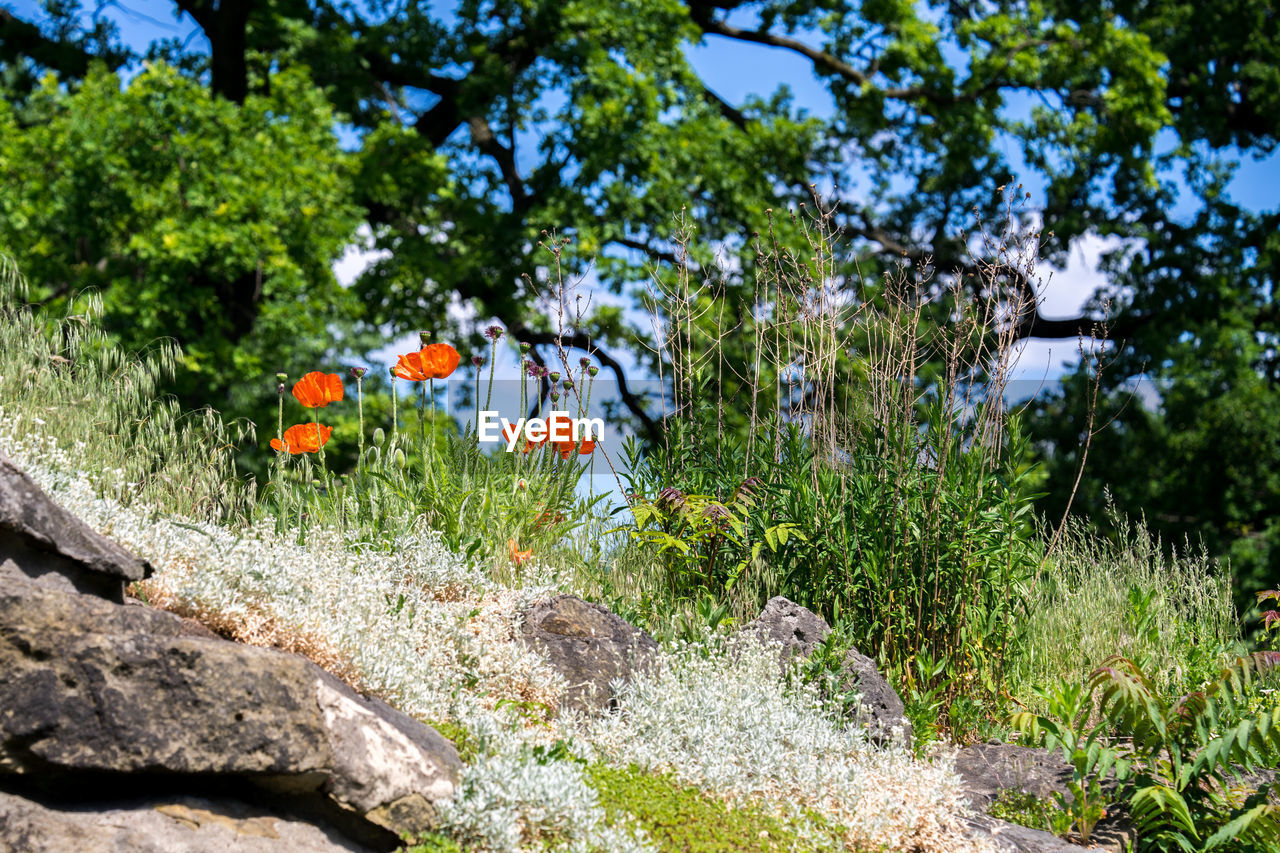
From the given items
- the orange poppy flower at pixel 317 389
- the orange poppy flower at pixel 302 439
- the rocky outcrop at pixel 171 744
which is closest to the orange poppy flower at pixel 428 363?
the orange poppy flower at pixel 317 389

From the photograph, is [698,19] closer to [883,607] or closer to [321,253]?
[321,253]

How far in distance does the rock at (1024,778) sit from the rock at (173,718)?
7.85 ft

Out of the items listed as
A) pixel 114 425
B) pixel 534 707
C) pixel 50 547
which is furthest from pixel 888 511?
pixel 114 425

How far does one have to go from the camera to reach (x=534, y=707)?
3.92 meters

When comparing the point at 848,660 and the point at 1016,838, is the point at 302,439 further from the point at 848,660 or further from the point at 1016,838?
the point at 1016,838

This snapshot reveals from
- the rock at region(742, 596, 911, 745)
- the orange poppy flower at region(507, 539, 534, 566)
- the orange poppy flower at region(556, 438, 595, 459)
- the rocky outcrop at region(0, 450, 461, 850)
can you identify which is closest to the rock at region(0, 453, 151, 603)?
the rocky outcrop at region(0, 450, 461, 850)

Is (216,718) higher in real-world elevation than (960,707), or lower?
higher

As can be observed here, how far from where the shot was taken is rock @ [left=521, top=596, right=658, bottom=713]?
426 cm

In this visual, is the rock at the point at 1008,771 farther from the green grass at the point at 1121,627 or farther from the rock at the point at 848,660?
the green grass at the point at 1121,627

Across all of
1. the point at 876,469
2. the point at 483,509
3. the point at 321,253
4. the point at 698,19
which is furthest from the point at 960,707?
the point at 698,19

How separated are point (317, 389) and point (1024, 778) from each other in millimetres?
3929

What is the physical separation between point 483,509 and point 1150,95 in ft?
38.4

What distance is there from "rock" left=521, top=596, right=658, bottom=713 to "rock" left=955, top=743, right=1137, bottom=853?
57.6 inches

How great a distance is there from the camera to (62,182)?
10.6 meters
